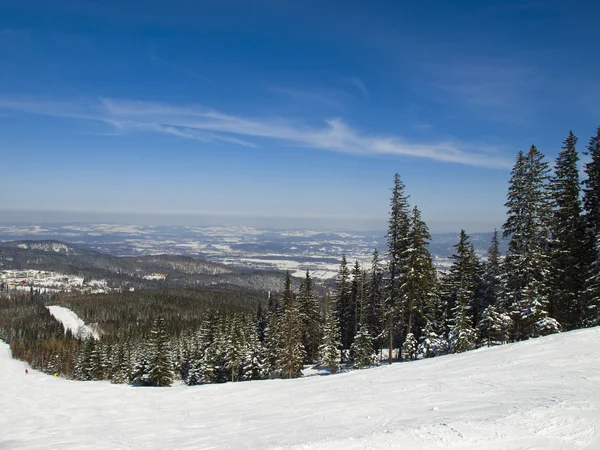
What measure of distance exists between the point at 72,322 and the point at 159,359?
147404 mm

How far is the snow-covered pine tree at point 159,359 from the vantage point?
44.6m

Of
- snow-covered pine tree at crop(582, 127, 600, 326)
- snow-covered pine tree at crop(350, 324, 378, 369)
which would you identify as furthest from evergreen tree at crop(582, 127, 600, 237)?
snow-covered pine tree at crop(350, 324, 378, 369)

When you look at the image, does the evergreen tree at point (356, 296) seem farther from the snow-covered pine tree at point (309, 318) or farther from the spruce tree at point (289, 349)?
the spruce tree at point (289, 349)

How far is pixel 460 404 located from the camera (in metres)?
12.4

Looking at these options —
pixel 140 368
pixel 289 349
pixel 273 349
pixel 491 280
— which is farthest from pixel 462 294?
pixel 140 368

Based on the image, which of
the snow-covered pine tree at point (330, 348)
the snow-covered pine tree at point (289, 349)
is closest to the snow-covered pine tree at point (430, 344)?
the snow-covered pine tree at point (330, 348)

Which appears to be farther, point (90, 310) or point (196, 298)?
point (196, 298)

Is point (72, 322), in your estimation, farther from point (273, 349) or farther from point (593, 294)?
point (593, 294)

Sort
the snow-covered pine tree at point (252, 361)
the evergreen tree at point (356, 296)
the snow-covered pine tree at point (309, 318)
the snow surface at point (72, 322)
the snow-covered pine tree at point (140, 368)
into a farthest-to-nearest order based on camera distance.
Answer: the snow surface at point (72, 322) < the snow-covered pine tree at point (140, 368) < the snow-covered pine tree at point (309, 318) < the evergreen tree at point (356, 296) < the snow-covered pine tree at point (252, 361)

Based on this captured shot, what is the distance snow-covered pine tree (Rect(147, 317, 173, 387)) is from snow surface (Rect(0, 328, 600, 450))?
72.4 feet

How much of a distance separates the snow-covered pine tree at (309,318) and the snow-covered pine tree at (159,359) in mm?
17176

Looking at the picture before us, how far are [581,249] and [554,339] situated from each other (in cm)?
1181

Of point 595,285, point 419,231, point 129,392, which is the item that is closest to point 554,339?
point 595,285

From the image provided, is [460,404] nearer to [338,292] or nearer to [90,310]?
[338,292]
